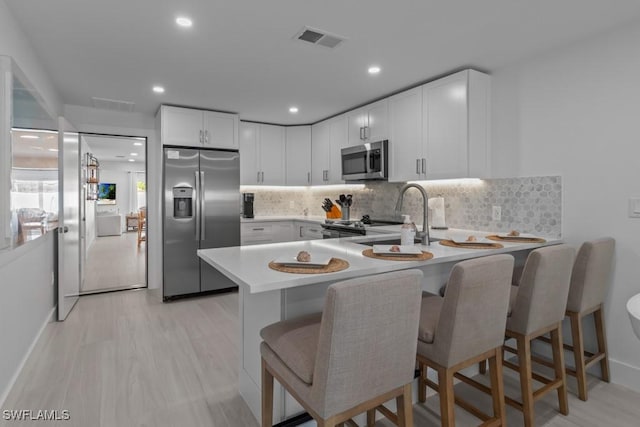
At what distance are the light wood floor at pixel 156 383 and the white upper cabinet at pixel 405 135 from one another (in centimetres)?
197

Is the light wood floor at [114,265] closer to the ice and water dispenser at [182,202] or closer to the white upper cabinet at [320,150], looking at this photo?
the ice and water dispenser at [182,202]

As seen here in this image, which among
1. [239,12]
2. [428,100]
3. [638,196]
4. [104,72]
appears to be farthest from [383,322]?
[104,72]

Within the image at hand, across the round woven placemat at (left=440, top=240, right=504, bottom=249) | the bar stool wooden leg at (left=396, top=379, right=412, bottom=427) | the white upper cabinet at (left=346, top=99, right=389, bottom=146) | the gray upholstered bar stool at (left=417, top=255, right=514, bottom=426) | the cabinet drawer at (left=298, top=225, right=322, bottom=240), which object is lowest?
the bar stool wooden leg at (left=396, top=379, right=412, bottom=427)

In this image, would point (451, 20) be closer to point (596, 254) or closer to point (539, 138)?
point (539, 138)

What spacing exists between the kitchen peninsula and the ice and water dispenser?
7.79ft

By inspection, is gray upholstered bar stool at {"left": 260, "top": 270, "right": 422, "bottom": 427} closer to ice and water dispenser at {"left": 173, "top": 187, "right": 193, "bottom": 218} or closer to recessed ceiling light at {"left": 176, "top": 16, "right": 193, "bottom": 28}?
recessed ceiling light at {"left": 176, "top": 16, "right": 193, "bottom": 28}

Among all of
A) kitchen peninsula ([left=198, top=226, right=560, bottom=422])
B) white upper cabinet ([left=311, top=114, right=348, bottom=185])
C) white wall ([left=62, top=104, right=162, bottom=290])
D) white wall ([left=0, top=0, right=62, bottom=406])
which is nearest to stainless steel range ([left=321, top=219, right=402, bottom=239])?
white upper cabinet ([left=311, top=114, right=348, bottom=185])

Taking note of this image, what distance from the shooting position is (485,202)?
309cm

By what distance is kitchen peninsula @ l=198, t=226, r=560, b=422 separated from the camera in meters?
1.37

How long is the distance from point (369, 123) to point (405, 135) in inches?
23.4

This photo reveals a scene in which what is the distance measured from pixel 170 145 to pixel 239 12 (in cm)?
234

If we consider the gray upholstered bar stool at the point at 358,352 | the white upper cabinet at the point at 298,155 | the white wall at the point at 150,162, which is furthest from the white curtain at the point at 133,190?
the gray upholstered bar stool at the point at 358,352

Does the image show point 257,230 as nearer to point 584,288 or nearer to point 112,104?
point 112,104

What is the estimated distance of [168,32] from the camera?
2299mm
